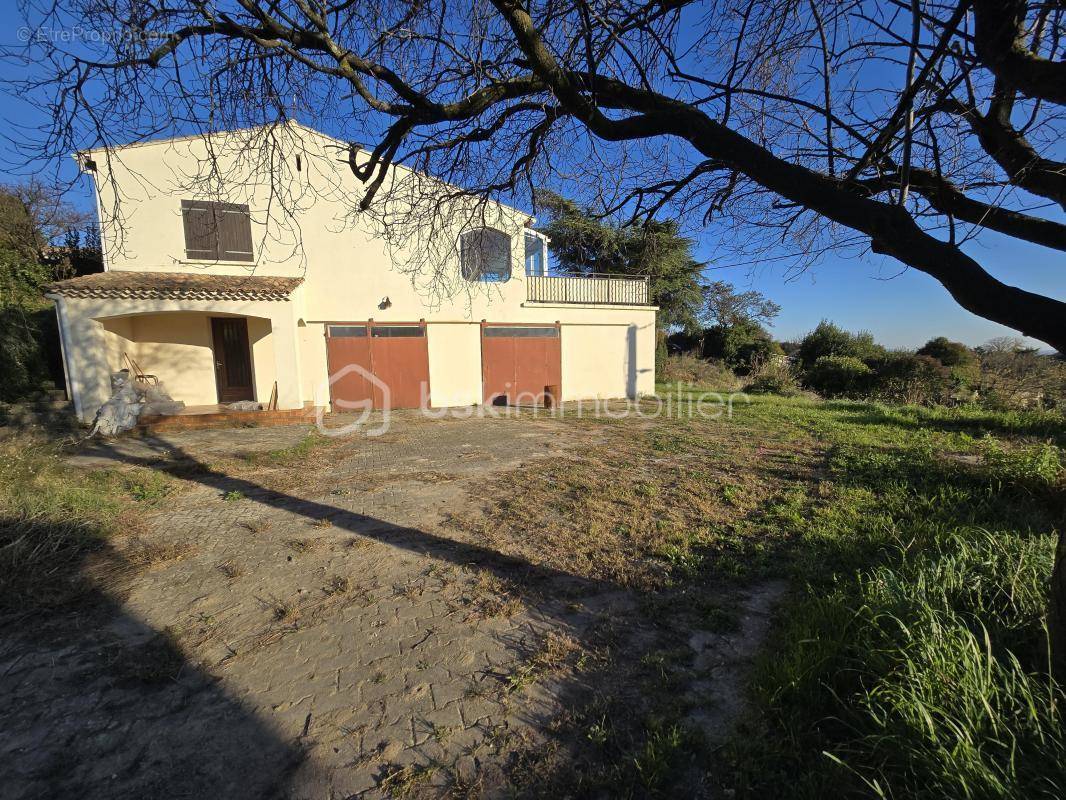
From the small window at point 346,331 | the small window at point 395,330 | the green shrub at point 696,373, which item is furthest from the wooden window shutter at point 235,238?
the green shrub at point 696,373

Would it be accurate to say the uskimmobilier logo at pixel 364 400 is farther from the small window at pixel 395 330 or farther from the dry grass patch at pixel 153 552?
the dry grass patch at pixel 153 552

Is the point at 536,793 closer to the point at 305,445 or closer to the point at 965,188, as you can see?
the point at 965,188

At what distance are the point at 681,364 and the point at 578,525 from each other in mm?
18313

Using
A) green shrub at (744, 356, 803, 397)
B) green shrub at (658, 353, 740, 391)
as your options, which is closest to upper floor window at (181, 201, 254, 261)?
green shrub at (658, 353, 740, 391)

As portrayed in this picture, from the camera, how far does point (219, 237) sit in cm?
1112

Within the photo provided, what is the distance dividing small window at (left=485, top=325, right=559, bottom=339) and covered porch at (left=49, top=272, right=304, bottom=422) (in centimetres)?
547

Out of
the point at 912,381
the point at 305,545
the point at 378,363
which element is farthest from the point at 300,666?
the point at 912,381

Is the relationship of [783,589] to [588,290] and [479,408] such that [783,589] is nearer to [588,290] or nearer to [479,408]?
[479,408]

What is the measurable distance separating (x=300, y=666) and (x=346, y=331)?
10986 millimetres

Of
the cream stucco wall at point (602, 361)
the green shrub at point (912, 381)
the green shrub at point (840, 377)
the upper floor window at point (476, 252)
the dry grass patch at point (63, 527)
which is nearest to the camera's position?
the dry grass patch at point (63, 527)

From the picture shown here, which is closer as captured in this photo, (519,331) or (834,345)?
(519,331)

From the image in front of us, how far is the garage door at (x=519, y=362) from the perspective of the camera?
1358cm

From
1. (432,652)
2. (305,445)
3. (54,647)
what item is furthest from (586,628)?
(305,445)

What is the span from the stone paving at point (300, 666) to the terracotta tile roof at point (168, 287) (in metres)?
6.95
